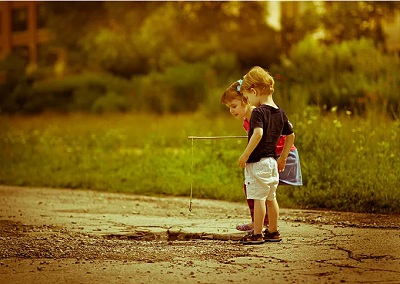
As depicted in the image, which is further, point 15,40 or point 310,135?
point 15,40

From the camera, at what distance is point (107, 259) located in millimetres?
5625

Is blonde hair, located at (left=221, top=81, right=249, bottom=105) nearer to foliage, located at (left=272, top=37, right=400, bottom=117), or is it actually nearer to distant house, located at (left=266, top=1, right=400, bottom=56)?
foliage, located at (left=272, top=37, right=400, bottom=117)

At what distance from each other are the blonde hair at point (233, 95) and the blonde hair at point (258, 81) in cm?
14

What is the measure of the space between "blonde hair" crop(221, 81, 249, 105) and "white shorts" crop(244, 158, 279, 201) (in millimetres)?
584

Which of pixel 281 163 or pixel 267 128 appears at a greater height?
pixel 267 128

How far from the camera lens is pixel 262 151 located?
6.20m

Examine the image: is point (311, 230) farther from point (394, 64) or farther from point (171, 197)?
point (394, 64)

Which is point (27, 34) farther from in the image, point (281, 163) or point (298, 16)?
point (281, 163)

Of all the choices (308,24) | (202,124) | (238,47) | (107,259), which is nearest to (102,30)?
(238,47)

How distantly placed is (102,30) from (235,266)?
982 inches

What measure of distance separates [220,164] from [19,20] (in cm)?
4322

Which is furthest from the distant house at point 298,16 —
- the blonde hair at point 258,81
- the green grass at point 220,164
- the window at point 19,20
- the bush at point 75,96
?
the window at point 19,20

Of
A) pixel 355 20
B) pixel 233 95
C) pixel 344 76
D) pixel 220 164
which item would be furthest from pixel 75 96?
pixel 233 95

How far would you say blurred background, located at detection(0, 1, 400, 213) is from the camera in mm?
9789
